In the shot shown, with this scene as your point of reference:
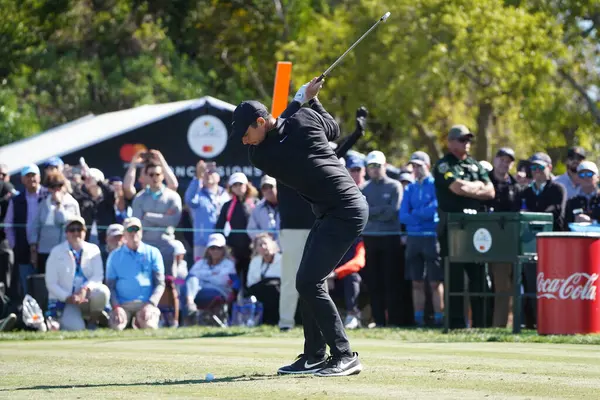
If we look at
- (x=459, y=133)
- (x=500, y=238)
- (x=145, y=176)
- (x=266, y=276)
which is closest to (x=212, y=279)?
(x=266, y=276)

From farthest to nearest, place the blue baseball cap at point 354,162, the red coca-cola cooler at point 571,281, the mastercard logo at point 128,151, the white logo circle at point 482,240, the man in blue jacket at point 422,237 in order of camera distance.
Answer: the mastercard logo at point 128,151 < the blue baseball cap at point 354,162 < the man in blue jacket at point 422,237 < the white logo circle at point 482,240 < the red coca-cola cooler at point 571,281

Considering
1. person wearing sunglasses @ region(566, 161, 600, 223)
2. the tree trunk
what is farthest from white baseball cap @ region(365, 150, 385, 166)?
the tree trunk

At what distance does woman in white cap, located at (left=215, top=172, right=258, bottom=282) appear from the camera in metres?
17.3

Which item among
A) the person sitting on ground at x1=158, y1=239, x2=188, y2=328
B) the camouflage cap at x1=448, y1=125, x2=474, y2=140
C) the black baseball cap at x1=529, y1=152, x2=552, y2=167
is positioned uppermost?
the camouflage cap at x1=448, y1=125, x2=474, y2=140

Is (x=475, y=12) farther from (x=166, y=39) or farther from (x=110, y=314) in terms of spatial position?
(x=110, y=314)

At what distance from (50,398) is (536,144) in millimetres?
33761

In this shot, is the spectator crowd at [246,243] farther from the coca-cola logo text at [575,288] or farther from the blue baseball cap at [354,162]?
the coca-cola logo text at [575,288]

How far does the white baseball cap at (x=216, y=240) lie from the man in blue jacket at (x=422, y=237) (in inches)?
91.8

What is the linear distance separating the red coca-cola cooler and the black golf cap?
17.4 feet

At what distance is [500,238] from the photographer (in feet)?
47.3

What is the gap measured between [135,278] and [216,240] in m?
1.22

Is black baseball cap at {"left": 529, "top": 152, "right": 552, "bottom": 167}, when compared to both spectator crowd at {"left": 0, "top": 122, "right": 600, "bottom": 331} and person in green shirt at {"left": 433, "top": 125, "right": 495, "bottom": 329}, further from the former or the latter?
person in green shirt at {"left": 433, "top": 125, "right": 495, "bottom": 329}

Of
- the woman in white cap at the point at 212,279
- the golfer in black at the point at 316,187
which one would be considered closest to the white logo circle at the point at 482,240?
the woman in white cap at the point at 212,279

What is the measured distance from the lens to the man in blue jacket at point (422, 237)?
16344 mm
